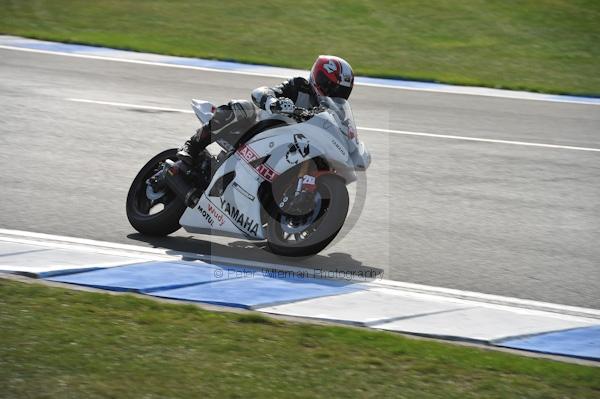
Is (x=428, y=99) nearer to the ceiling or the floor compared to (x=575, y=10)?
nearer to the floor

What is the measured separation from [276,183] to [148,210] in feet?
4.51

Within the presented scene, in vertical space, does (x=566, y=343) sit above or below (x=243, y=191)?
below

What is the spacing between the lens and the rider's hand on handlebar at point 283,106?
793cm

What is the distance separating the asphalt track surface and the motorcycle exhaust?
0.42 m

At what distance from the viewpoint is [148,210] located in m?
8.81

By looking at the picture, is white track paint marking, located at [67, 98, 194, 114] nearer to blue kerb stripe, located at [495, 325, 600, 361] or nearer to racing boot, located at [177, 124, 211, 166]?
racing boot, located at [177, 124, 211, 166]

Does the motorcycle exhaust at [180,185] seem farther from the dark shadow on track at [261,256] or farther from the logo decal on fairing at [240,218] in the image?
the dark shadow on track at [261,256]

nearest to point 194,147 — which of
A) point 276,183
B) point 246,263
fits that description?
point 276,183

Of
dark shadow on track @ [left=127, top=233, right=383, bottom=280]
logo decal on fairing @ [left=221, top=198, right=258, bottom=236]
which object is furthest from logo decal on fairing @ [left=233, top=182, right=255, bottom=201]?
dark shadow on track @ [left=127, top=233, right=383, bottom=280]

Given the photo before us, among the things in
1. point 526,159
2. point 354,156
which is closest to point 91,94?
point 526,159

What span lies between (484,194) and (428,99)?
5.15 meters

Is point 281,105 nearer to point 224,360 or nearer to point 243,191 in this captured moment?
point 243,191

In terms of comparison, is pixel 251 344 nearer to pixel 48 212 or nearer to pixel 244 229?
pixel 244 229

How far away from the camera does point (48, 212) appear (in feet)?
30.0
